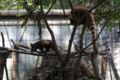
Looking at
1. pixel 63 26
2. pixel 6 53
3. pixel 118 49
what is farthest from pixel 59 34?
pixel 6 53

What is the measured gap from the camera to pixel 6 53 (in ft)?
10.6

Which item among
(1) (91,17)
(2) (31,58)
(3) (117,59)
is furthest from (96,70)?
(2) (31,58)

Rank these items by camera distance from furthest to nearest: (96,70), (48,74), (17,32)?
1. (17,32)
2. (48,74)
3. (96,70)

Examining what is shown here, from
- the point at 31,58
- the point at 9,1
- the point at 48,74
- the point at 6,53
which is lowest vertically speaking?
the point at 48,74

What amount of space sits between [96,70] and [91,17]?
1.12 m

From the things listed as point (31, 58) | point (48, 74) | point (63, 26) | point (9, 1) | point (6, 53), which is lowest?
point (48, 74)

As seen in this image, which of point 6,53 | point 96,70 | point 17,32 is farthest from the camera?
point 17,32

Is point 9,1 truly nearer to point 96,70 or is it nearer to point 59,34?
point 59,34

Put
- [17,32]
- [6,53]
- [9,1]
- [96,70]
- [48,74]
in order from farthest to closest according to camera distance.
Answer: [17,32]
[48,74]
[9,1]
[96,70]
[6,53]

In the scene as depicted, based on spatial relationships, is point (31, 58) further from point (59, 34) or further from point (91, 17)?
point (91, 17)

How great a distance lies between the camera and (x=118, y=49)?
5.49 meters

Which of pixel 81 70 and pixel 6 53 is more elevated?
pixel 6 53

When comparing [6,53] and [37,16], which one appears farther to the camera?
[37,16]

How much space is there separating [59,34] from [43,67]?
3.99ft
